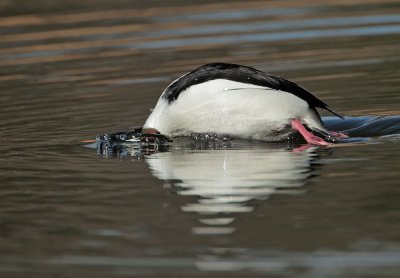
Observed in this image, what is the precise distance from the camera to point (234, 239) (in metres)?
5.86

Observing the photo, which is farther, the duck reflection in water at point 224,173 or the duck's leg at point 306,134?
the duck's leg at point 306,134

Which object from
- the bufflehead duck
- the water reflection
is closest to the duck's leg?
the bufflehead duck

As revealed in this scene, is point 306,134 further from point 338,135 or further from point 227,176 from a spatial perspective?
point 227,176

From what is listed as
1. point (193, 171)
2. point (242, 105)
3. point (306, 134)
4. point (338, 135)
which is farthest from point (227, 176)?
point (338, 135)

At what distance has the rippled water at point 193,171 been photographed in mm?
5660

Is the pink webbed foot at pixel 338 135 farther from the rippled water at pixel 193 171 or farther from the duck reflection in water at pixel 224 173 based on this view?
the duck reflection in water at pixel 224 173

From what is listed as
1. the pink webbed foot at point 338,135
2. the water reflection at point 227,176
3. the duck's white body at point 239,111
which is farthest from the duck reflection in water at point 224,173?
the pink webbed foot at point 338,135

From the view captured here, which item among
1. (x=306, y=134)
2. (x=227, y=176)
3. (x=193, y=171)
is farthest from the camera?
(x=306, y=134)

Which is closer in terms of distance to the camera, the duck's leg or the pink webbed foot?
the duck's leg

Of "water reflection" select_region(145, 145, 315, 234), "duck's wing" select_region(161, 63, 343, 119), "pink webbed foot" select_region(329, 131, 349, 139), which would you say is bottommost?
"water reflection" select_region(145, 145, 315, 234)

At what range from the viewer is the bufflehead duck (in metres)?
8.35

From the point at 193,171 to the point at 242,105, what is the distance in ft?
3.07

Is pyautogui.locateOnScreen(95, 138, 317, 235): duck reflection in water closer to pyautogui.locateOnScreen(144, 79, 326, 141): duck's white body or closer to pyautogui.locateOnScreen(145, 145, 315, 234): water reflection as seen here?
pyautogui.locateOnScreen(145, 145, 315, 234): water reflection

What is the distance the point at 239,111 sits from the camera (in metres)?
8.41
